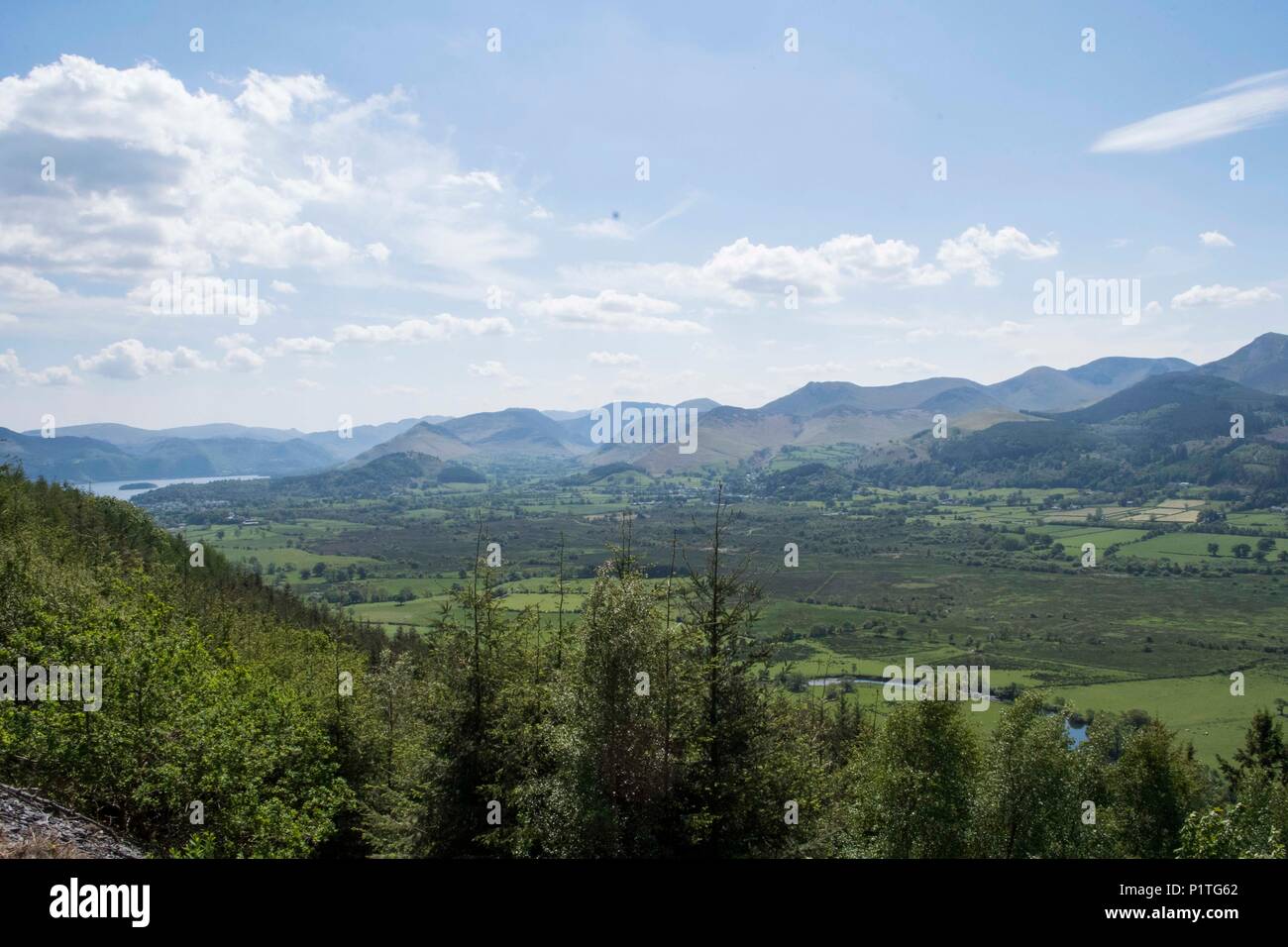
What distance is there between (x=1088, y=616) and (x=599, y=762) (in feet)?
549

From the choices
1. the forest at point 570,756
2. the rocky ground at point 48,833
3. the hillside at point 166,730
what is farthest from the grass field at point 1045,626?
the rocky ground at point 48,833

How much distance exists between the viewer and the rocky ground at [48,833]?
13.0 meters

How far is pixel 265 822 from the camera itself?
67.5 feet

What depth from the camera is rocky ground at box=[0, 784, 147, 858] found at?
512 inches

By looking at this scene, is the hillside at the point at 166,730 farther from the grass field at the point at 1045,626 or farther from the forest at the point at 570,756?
the grass field at the point at 1045,626

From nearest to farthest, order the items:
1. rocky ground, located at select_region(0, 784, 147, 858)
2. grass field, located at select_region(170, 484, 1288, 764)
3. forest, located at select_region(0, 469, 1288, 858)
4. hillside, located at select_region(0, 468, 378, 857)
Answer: rocky ground, located at select_region(0, 784, 147, 858) → hillside, located at select_region(0, 468, 378, 857) → forest, located at select_region(0, 469, 1288, 858) → grass field, located at select_region(170, 484, 1288, 764)

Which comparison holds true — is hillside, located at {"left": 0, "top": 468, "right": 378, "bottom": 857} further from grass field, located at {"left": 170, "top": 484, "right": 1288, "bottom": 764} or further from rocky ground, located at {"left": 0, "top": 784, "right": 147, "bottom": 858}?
grass field, located at {"left": 170, "top": 484, "right": 1288, "bottom": 764}

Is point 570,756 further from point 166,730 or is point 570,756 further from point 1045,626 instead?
point 1045,626

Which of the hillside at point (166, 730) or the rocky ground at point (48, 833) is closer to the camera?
the rocky ground at point (48, 833)

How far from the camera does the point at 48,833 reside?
1499 cm

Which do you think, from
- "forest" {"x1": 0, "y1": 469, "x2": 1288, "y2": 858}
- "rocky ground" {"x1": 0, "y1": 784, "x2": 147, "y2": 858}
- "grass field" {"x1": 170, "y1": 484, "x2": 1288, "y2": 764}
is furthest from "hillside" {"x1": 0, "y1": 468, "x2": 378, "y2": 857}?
"grass field" {"x1": 170, "y1": 484, "x2": 1288, "y2": 764}

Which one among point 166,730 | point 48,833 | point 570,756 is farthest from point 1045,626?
point 48,833
